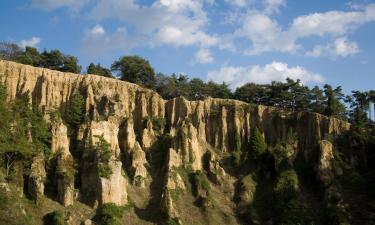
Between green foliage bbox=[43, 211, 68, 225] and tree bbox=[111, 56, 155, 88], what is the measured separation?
3040cm

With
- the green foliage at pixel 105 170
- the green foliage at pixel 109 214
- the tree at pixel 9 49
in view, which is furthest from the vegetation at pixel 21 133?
the tree at pixel 9 49

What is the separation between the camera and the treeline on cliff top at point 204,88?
6216 cm

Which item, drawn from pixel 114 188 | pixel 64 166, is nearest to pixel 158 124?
pixel 114 188

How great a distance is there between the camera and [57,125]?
48219 millimetres

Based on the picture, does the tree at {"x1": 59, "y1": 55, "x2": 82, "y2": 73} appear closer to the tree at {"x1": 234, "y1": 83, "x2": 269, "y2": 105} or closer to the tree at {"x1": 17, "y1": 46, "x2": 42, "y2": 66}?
the tree at {"x1": 17, "y1": 46, "x2": 42, "y2": 66}

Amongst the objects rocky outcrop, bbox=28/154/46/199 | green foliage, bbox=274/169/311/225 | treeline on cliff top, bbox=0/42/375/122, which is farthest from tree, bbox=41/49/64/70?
green foliage, bbox=274/169/311/225

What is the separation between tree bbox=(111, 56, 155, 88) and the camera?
68.8 meters

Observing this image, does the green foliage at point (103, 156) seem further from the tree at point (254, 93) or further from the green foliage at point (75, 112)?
the tree at point (254, 93)

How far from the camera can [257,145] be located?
54.7 meters

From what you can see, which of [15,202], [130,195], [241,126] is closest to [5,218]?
[15,202]

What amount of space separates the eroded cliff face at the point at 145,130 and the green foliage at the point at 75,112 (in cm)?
80

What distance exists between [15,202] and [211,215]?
17.7 meters

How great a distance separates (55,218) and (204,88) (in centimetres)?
3420

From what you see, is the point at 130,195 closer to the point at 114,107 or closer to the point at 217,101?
the point at 114,107
